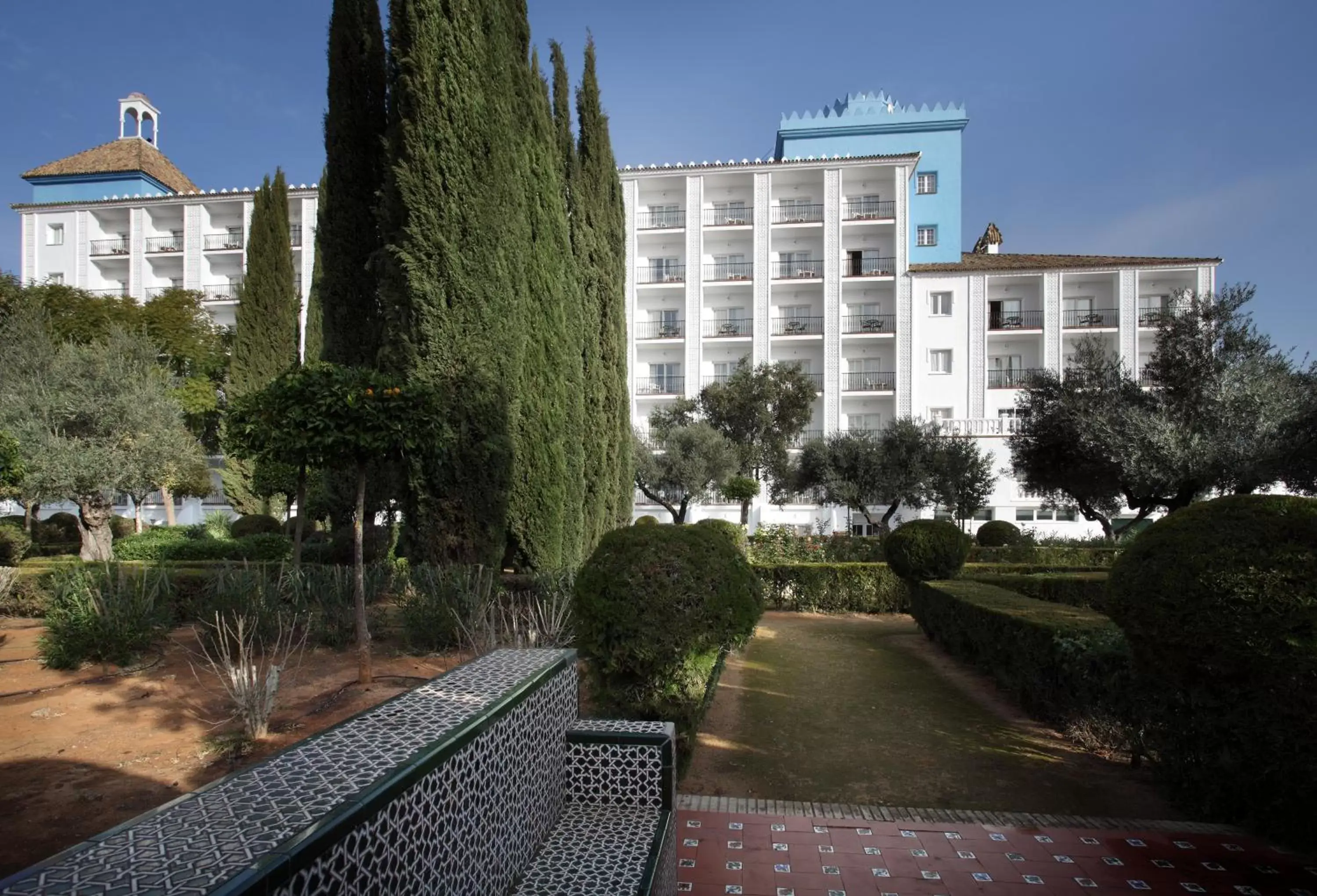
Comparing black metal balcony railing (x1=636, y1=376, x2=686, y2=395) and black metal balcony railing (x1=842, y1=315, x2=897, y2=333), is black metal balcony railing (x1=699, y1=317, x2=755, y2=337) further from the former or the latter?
black metal balcony railing (x1=842, y1=315, x2=897, y2=333)

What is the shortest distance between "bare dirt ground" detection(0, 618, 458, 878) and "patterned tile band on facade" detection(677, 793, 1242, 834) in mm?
2276

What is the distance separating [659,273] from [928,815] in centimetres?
3045

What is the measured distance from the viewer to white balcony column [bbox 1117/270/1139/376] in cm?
2898

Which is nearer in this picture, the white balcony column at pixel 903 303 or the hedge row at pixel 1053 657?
the hedge row at pixel 1053 657

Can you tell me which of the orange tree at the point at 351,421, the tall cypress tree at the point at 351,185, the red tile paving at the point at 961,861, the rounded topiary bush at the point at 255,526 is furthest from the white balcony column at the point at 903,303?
the red tile paving at the point at 961,861

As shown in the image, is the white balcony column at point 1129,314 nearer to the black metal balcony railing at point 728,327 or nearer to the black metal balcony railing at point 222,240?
the black metal balcony railing at point 728,327

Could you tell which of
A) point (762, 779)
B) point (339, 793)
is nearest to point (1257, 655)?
point (762, 779)

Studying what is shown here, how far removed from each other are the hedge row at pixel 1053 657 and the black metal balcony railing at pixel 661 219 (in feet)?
88.3

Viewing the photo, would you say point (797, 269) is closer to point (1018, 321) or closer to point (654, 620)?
point (1018, 321)

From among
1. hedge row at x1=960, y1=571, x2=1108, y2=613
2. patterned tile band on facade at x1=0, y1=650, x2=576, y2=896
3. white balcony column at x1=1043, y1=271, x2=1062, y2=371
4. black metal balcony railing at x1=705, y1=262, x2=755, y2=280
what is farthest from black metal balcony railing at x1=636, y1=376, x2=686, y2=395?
patterned tile band on facade at x1=0, y1=650, x2=576, y2=896

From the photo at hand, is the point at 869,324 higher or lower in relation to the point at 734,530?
higher

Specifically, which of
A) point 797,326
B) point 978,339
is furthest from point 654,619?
point 978,339

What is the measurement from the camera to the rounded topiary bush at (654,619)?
14.2ft

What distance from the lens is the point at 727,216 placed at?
1281 inches
